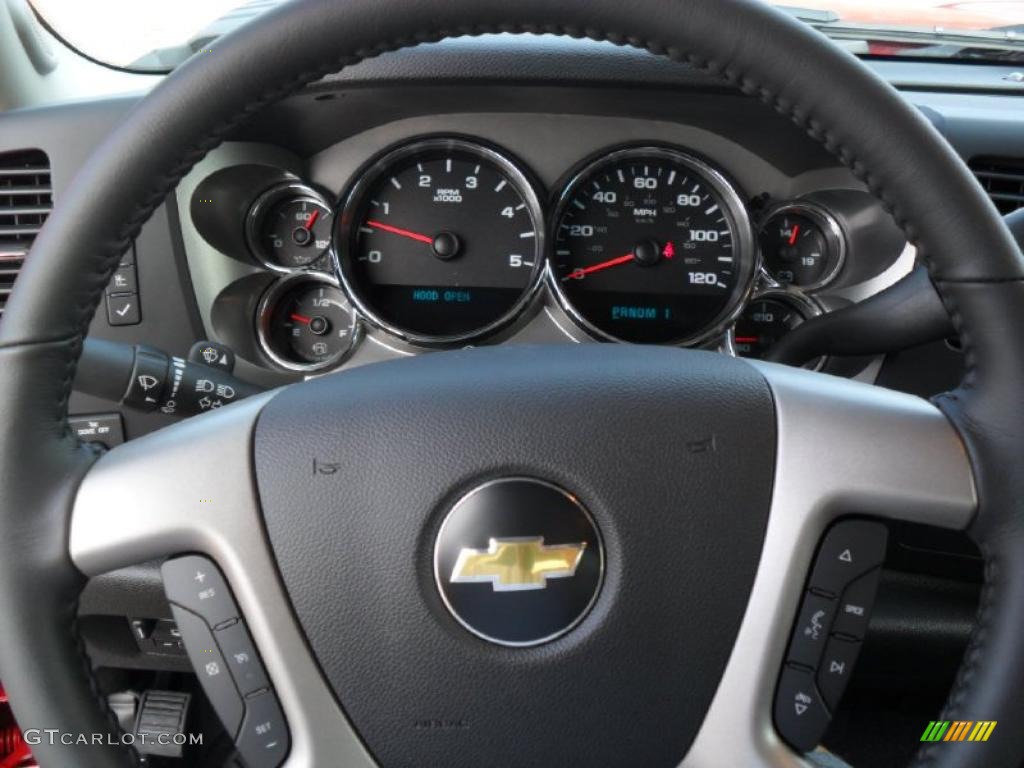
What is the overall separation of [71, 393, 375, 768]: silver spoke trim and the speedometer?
1362 mm

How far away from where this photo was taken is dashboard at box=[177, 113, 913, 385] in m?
2.23

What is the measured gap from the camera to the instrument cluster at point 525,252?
2252 millimetres

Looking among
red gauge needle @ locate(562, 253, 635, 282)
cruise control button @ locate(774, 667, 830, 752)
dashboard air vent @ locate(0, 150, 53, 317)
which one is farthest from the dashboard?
cruise control button @ locate(774, 667, 830, 752)

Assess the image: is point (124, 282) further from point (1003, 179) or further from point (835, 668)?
point (1003, 179)

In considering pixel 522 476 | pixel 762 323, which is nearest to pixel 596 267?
pixel 762 323

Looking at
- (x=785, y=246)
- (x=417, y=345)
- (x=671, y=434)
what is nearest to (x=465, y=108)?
(x=417, y=345)

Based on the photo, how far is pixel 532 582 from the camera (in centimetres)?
98

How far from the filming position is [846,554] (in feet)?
3.30

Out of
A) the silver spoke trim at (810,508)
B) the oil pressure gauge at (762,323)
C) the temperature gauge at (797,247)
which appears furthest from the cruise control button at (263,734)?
the temperature gauge at (797,247)

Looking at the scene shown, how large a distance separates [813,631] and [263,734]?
54cm

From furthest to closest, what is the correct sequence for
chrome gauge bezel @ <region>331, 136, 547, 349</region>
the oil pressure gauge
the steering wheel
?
the oil pressure gauge, chrome gauge bezel @ <region>331, 136, 547, 349</region>, the steering wheel

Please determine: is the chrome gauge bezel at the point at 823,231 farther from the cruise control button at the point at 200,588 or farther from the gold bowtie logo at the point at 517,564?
the cruise control button at the point at 200,588

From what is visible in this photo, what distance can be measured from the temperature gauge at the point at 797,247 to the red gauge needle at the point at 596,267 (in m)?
0.32

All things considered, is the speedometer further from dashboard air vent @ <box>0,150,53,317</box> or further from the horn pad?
the horn pad
